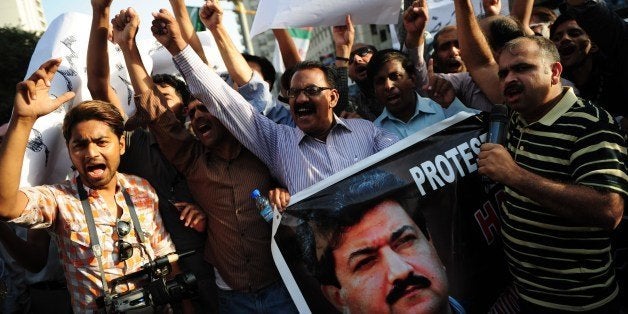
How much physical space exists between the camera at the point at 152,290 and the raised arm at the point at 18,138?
0.56 m

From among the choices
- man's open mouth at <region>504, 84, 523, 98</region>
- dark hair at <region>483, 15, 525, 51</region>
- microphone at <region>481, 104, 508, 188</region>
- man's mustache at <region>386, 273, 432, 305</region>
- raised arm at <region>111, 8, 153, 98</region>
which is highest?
raised arm at <region>111, 8, 153, 98</region>

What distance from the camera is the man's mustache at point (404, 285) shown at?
232cm

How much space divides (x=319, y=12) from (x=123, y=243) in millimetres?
2171

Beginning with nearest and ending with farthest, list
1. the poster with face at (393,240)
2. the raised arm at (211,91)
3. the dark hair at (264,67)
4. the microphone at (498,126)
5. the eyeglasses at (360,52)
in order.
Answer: the microphone at (498,126), the poster with face at (393,240), the raised arm at (211,91), the dark hair at (264,67), the eyeglasses at (360,52)

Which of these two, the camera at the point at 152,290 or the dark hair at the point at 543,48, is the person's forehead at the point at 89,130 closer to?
the camera at the point at 152,290

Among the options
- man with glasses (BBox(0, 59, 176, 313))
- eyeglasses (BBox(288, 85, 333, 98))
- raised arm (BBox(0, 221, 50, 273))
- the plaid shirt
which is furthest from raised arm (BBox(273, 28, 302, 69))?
raised arm (BBox(0, 221, 50, 273))

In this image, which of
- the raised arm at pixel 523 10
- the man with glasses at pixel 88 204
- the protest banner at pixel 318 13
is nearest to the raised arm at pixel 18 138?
the man with glasses at pixel 88 204

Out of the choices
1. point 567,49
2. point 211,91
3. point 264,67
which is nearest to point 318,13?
point 264,67

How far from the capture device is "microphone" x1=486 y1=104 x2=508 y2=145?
224cm

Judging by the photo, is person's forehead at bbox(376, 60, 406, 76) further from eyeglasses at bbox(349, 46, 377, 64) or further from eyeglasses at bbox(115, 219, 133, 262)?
eyeglasses at bbox(115, 219, 133, 262)

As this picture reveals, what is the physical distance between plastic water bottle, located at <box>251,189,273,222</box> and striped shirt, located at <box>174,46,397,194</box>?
159 mm

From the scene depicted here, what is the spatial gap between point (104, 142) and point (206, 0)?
1.15 meters

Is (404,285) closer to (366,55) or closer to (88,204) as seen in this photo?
(88,204)

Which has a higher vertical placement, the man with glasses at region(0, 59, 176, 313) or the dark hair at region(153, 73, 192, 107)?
the dark hair at region(153, 73, 192, 107)
